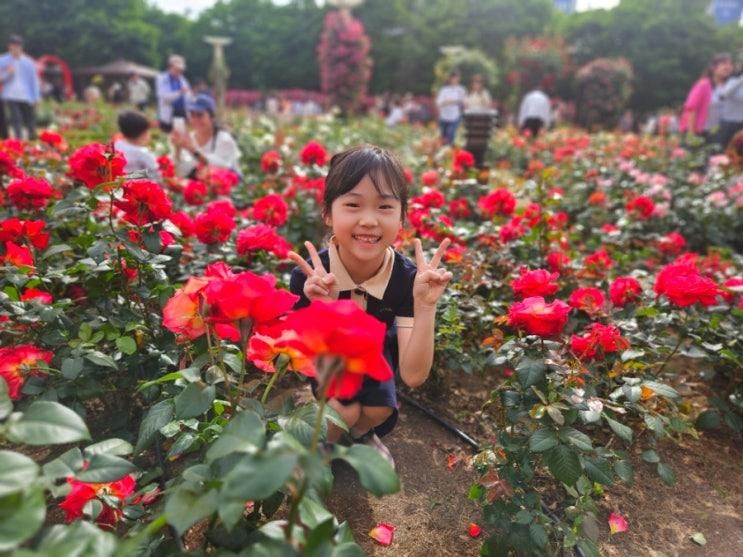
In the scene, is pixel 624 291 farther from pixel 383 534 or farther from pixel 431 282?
pixel 383 534

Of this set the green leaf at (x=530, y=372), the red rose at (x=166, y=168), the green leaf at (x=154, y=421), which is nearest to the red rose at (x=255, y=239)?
the green leaf at (x=154, y=421)

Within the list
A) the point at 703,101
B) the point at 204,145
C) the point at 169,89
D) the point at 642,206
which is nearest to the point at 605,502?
the point at 642,206

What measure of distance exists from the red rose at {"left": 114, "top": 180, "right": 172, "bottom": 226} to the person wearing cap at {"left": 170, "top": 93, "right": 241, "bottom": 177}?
257cm

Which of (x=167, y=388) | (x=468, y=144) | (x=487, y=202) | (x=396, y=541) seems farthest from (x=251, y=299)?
(x=468, y=144)

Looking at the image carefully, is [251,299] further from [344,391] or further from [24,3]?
[24,3]

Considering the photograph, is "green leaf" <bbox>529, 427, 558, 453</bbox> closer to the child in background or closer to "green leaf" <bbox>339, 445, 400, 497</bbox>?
"green leaf" <bbox>339, 445, 400, 497</bbox>

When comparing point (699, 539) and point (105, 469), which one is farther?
point (699, 539)

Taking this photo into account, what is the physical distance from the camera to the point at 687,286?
5.06 ft

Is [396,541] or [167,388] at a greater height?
[167,388]

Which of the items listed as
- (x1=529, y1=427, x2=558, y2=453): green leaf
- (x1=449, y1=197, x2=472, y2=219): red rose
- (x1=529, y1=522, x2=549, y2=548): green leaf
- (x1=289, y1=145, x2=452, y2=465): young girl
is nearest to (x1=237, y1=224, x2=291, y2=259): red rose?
(x1=289, y1=145, x2=452, y2=465): young girl

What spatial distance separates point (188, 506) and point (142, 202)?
0.93m

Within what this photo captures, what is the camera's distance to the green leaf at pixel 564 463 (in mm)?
1126

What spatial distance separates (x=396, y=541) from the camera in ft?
4.72

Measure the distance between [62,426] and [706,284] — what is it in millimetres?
1607
